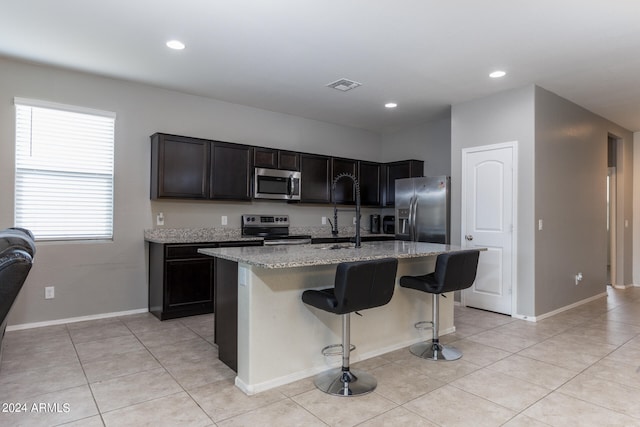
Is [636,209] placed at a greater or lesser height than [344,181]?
lesser

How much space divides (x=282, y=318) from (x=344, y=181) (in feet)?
12.2

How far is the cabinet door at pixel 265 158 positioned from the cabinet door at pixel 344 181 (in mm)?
1015

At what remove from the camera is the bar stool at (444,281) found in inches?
116

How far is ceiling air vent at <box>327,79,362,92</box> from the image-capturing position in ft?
14.0

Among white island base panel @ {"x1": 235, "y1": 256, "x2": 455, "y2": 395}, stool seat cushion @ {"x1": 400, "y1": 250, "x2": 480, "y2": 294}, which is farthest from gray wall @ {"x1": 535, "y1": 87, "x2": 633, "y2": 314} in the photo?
white island base panel @ {"x1": 235, "y1": 256, "x2": 455, "y2": 395}

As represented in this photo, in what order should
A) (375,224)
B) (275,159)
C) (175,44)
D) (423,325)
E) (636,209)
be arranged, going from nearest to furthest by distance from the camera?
1. (175,44)
2. (423,325)
3. (275,159)
4. (636,209)
5. (375,224)

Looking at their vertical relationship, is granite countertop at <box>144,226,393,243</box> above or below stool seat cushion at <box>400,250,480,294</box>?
above

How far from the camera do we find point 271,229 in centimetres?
553

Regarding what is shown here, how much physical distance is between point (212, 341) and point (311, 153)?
10.8 ft

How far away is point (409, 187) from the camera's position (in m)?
5.56

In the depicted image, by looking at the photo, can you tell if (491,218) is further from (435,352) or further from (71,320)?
(71,320)

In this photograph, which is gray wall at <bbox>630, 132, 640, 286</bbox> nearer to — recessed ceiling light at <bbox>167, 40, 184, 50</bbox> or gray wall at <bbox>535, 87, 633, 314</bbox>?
gray wall at <bbox>535, 87, 633, 314</bbox>

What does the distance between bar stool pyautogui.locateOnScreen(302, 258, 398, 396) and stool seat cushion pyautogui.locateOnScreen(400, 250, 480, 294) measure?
570 millimetres

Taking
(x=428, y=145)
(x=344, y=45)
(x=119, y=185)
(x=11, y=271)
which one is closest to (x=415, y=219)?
(x=428, y=145)
